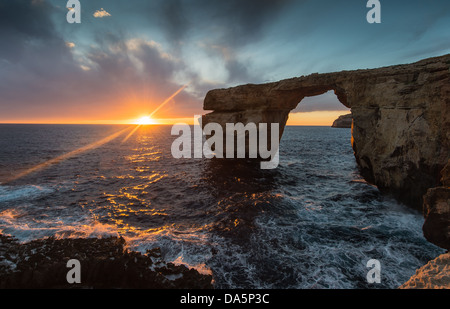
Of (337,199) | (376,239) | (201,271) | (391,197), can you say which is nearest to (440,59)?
(391,197)

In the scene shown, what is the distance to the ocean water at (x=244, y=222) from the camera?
25.6 feet

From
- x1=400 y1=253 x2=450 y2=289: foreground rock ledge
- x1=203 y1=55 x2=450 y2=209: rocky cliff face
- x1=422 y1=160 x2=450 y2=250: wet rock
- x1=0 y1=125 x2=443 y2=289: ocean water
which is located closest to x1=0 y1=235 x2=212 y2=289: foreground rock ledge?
x1=0 y1=125 x2=443 y2=289: ocean water

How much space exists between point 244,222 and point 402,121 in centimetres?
1322

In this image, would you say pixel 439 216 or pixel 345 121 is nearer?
pixel 439 216

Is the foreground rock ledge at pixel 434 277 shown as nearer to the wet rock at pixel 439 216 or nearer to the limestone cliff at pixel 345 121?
the wet rock at pixel 439 216

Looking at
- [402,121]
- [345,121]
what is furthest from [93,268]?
[345,121]

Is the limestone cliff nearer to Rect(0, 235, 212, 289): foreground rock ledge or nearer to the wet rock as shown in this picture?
the wet rock

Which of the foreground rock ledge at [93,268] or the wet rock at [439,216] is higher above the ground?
the wet rock at [439,216]

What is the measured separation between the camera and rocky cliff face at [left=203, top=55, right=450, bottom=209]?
37.7 feet

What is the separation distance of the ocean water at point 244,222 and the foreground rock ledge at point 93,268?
31.1 inches

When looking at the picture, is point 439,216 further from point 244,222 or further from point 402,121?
point 402,121

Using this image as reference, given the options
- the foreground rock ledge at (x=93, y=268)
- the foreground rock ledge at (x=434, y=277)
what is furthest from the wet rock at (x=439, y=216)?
the foreground rock ledge at (x=93, y=268)

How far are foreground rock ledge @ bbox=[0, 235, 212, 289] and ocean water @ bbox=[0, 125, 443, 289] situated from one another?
2.59 ft

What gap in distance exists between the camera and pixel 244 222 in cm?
1146
